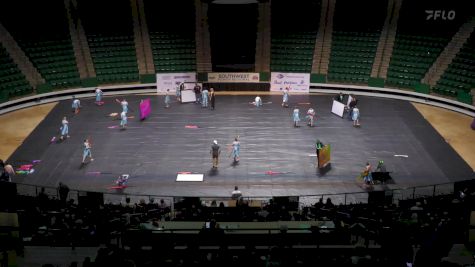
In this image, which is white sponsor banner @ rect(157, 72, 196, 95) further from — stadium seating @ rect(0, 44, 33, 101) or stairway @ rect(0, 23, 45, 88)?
stadium seating @ rect(0, 44, 33, 101)

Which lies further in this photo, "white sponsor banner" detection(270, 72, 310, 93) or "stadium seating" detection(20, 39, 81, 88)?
"white sponsor banner" detection(270, 72, 310, 93)

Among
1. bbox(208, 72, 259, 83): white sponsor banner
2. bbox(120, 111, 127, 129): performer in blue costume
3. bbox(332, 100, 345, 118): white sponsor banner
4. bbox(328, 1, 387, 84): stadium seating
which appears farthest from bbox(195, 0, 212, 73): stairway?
bbox(332, 100, 345, 118): white sponsor banner

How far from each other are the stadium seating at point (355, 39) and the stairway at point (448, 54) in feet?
15.0

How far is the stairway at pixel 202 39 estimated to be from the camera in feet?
144

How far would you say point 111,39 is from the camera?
1753 inches

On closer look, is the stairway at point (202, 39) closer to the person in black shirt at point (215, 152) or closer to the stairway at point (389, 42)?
the stairway at point (389, 42)

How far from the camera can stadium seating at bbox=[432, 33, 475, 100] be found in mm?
39434

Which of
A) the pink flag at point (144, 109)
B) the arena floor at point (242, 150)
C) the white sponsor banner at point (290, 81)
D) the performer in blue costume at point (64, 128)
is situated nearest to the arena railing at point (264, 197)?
the arena floor at point (242, 150)

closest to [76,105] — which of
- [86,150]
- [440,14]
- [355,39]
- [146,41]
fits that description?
[86,150]

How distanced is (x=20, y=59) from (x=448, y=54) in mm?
31495

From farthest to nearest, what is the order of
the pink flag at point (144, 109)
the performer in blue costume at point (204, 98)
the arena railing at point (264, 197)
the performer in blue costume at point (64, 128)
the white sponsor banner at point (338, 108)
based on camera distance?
1. the performer in blue costume at point (204, 98)
2. the white sponsor banner at point (338, 108)
3. the pink flag at point (144, 109)
4. the performer in blue costume at point (64, 128)
5. the arena railing at point (264, 197)

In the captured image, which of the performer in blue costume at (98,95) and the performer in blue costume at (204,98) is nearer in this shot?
the performer in blue costume at (204,98)

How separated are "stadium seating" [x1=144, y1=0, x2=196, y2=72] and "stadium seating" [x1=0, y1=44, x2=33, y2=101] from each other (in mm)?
9887

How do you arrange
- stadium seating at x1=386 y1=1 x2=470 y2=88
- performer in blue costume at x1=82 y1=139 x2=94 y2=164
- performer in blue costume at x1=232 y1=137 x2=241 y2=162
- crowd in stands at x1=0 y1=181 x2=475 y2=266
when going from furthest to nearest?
1. stadium seating at x1=386 y1=1 x2=470 y2=88
2. performer in blue costume at x1=232 y1=137 x2=241 y2=162
3. performer in blue costume at x1=82 y1=139 x2=94 y2=164
4. crowd in stands at x1=0 y1=181 x2=475 y2=266
